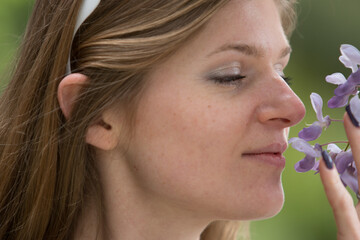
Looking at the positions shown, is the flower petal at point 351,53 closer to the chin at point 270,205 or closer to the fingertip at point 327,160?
the fingertip at point 327,160

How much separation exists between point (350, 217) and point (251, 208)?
8.2 inches

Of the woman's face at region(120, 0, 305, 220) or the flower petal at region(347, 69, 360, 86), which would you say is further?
the woman's face at region(120, 0, 305, 220)

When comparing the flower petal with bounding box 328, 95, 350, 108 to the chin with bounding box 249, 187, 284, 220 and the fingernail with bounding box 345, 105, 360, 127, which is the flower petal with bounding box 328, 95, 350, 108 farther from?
the chin with bounding box 249, 187, 284, 220

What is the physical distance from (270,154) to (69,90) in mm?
450

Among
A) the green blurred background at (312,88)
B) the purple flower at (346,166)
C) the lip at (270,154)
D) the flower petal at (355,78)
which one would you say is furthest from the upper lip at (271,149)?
the green blurred background at (312,88)

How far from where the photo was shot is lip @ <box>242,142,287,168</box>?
4.48ft

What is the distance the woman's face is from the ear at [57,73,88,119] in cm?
14

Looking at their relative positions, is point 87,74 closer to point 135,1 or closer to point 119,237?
point 135,1

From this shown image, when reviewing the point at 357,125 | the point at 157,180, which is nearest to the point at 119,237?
the point at 157,180

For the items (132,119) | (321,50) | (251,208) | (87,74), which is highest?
(87,74)

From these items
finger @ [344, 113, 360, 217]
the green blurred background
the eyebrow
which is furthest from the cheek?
the green blurred background

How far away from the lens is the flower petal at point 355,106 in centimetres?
124

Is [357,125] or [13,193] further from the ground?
[13,193]

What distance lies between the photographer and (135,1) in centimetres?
142
